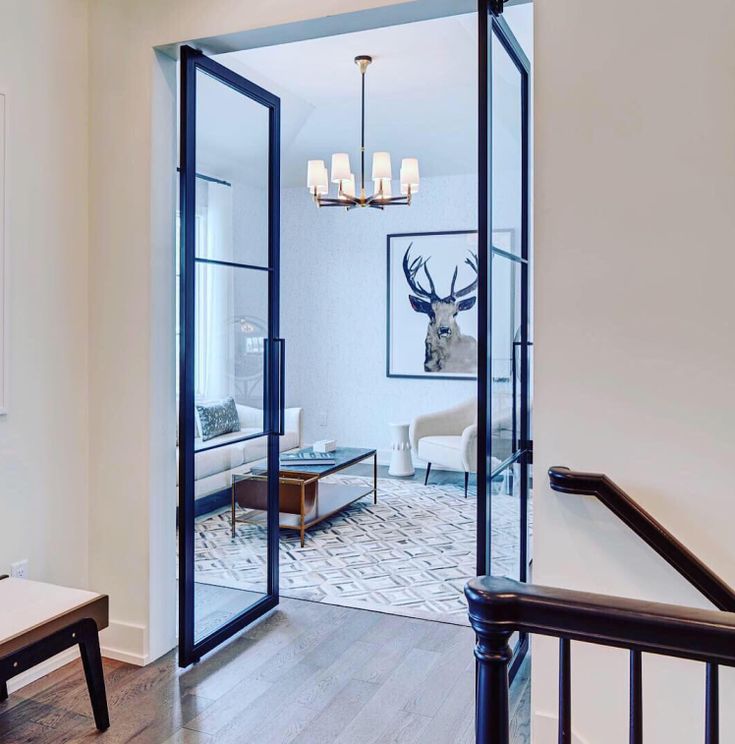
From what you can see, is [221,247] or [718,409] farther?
[221,247]

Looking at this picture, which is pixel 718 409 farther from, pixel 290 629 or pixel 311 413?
pixel 311 413

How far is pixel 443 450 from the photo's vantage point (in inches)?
234

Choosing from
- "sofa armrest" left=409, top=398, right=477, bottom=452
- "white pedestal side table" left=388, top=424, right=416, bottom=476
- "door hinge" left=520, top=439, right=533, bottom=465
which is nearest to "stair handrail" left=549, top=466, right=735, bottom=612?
"door hinge" left=520, top=439, right=533, bottom=465

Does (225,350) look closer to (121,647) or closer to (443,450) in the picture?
(121,647)

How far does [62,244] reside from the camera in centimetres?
281

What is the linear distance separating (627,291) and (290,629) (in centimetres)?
209

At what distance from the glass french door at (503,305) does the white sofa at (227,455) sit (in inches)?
44.7

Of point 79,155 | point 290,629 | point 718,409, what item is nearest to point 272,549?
point 290,629

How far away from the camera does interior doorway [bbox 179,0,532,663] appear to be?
9.07 feet

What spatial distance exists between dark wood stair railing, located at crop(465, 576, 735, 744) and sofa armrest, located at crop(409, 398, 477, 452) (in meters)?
5.23

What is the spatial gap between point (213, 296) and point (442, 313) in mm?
3997

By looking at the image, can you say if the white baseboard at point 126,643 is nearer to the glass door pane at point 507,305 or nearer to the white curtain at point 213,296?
the white curtain at point 213,296

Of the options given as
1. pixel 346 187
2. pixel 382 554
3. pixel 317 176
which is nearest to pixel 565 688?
pixel 382 554

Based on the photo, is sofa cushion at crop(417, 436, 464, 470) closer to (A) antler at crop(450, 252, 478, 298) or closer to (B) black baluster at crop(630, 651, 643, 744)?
(A) antler at crop(450, 252, 478, 298)
